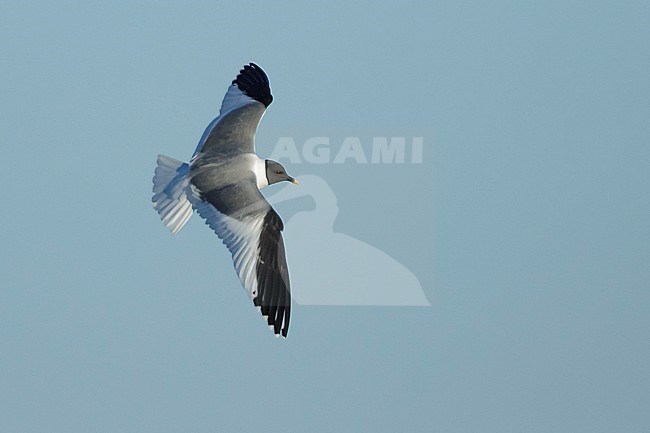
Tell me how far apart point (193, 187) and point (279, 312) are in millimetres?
690

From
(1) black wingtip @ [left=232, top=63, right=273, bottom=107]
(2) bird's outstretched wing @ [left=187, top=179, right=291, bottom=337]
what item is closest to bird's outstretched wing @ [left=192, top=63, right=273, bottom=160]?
(1) black wingtip @ [left=232, top=63, right=273, bottom=107]

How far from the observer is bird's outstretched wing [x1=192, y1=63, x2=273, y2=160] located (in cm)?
661

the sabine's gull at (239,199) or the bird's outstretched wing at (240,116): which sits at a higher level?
the bird's outstretched wing at (240,116)

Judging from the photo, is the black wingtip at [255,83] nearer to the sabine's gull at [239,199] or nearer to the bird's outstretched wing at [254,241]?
the sabine's gull at [239,199]

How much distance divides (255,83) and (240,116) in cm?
33

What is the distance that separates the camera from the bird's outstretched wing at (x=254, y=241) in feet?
20.3

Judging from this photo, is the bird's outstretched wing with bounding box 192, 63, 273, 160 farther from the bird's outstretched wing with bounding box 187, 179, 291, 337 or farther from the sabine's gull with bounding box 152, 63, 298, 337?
the bird's outstretched wing with bounding box 187, 179, 291, 337

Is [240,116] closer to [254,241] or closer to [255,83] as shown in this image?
[255,83]

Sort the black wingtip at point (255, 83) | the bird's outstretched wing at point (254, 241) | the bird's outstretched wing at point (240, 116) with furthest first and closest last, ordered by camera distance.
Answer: the black wingtip at point (255, 83)
the bird's outstretched wing at point (240, 116)
the bird's outstretched wing at point (254, 241)

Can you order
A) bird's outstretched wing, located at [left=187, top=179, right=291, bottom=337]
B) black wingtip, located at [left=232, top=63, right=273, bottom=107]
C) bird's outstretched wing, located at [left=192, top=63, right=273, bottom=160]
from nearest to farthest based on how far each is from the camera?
bird's outstretched wing, located at [left=187, top=179, right=291, bottom=337] → bird's outstretched wing, located at [left=192, top=63, right=273, bottom=160] → black wingtip, located at [left=232, top=63, right=273, bottom=107]

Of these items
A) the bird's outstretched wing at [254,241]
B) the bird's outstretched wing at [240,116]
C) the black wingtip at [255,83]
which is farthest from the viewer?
the black wingtip at [255,83]

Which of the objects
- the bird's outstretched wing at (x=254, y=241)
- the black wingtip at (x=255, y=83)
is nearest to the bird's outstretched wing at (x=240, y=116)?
the black wingtip at (x=255, y=83)

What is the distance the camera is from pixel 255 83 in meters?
7.06

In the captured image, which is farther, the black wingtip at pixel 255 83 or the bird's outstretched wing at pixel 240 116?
the black wingtip at pixel 255 83
